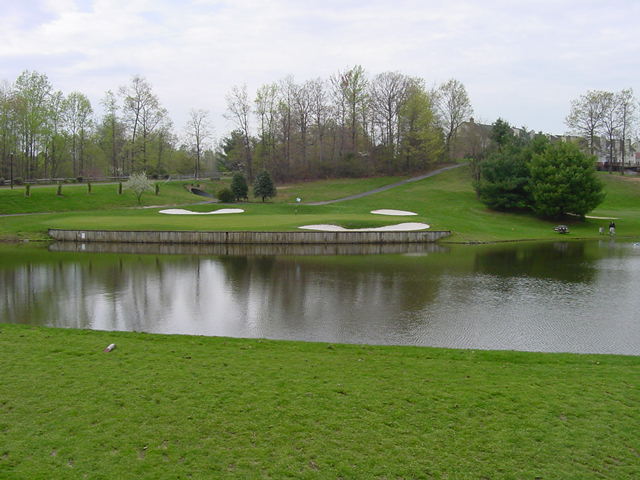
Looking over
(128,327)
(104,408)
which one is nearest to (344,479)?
(104,408)

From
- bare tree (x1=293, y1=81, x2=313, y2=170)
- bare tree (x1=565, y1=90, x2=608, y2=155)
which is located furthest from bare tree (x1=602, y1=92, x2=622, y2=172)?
bare tree (x1=293, y1=81, x2=313, y2=170)

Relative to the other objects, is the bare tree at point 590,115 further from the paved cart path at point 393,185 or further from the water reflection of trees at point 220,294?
the water reflection of trees at point 220,294

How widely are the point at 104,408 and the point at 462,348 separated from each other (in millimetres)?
7494

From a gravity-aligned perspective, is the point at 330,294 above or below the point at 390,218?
below

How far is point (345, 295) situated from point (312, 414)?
10415 millimetres

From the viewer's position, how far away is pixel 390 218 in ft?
133

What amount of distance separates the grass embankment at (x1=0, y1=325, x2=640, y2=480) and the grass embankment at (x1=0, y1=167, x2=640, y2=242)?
84.2ft

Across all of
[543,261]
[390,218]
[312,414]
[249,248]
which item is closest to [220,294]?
[312,414]

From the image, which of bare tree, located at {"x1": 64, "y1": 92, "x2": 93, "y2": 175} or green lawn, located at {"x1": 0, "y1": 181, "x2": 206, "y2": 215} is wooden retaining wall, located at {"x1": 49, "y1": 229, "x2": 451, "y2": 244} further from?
bare tree, located at {"x1": 64, "y1": 92, "x2": 93, "y2": 175}

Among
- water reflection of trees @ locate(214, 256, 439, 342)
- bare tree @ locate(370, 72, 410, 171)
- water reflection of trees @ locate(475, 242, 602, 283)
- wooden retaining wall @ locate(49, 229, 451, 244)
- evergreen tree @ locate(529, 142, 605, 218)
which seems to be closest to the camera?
water reflection of trees @ locate(214, 256, 439, 342)

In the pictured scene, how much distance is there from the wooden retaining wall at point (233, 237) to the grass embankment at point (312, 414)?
22.8m

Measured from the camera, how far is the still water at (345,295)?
12531mm

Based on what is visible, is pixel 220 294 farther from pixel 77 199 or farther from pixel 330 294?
pixel 77 199

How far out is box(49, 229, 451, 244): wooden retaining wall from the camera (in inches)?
1292
